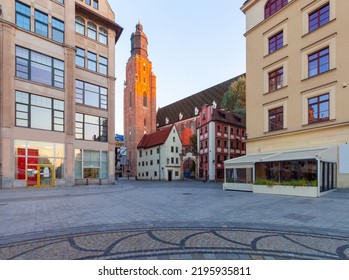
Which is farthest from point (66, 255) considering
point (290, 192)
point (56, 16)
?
point (56, 16)

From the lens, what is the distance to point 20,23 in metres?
22.1

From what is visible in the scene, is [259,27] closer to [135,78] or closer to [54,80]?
[54,80]

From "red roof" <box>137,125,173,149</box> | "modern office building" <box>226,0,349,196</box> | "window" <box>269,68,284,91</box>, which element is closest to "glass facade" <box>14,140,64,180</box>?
"modern office building" <box>226,0,349,196</box>

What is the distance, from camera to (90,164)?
1061 inches

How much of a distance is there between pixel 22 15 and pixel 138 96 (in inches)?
1801

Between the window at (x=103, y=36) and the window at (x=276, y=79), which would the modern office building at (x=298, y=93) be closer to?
the window at (x=276, y=79)

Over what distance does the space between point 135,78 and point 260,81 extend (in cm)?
5092

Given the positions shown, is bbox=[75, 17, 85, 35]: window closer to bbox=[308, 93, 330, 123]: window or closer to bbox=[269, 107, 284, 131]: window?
bbox=[269, 107, 284, 131]: window

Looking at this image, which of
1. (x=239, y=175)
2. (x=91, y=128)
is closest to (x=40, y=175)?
(x=91, y=128)

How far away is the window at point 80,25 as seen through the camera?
27391 mm

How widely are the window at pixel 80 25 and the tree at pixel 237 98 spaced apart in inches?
1099

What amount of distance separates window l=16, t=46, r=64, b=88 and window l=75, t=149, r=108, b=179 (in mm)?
8074

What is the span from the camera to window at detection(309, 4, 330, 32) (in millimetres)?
17806

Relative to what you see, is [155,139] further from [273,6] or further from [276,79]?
[273,6]
